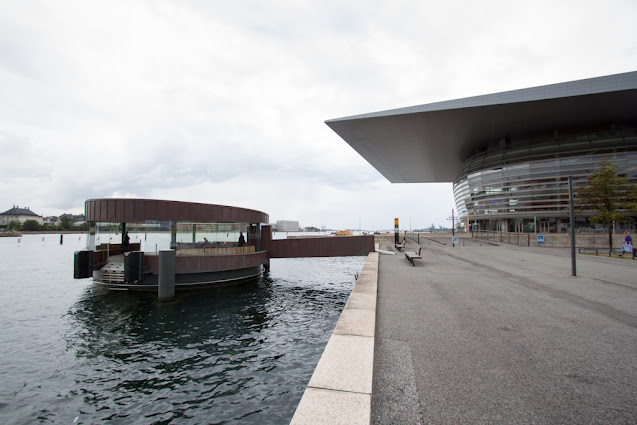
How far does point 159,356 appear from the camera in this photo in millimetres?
8742

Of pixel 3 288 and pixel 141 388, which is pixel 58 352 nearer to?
pixel 141 388

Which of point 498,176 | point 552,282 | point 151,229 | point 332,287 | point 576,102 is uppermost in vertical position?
point 576,102

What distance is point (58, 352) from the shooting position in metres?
9.30

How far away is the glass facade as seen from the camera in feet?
132

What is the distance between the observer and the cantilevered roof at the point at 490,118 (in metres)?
33.0

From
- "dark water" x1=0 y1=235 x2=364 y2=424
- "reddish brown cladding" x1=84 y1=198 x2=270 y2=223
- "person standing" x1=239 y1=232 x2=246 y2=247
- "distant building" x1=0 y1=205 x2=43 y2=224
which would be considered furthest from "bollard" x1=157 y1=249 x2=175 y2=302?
"distant building" x1=0 y1=205 x2=43 y2=224

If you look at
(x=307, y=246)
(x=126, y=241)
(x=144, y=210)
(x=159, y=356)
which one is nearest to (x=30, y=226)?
(x=126, y=241)

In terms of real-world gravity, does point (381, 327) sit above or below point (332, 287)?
above

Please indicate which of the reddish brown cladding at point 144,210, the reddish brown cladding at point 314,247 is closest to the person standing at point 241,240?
the reddish brown cladding at point 144,210

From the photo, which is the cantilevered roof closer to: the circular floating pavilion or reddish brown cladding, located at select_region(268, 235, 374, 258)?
reddish brown cladding, located at select_region(268, 235, 374, 258)

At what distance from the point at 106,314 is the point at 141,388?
869cm

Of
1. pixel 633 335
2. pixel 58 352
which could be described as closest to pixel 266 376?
pixel 58 352

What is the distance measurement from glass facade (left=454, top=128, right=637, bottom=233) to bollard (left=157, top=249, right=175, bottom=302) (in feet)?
152

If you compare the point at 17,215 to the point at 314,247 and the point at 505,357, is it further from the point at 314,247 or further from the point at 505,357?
the point at 505,357
